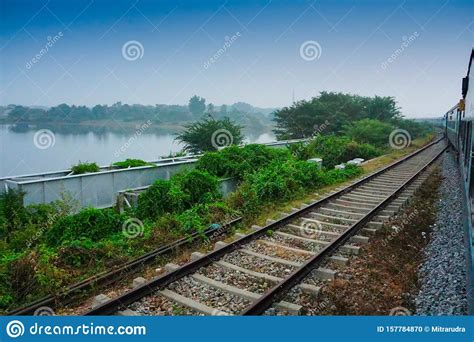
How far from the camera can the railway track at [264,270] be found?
4059 millimetres

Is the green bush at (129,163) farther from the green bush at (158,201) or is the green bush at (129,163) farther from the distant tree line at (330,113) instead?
the distant tree line at (330,113)

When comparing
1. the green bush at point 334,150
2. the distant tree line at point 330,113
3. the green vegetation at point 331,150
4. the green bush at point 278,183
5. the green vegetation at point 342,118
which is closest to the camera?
the green bush at point 278,183

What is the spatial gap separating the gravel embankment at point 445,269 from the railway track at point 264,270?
2.98 feet

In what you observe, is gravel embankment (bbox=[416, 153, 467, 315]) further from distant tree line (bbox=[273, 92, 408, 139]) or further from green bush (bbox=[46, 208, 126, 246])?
distant tree line (bbox=[273, 92, 408, 139])

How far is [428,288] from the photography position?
4652mm

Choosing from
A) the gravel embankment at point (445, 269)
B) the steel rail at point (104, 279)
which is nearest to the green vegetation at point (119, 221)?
the steel rail at point (104, 279)

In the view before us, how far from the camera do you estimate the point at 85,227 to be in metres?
6.57

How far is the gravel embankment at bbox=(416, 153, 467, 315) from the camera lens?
414cm

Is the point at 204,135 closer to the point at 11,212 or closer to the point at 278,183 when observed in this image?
the point at 278,183

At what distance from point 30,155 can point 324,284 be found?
265 inches

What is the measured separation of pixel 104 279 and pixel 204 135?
12989mm

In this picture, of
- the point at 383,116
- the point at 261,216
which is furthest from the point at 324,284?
the point at 383,116

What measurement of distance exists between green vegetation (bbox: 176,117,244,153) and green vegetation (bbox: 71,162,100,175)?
7501 millimetres

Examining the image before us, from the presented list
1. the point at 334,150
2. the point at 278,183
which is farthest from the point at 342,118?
the point at 278,183
